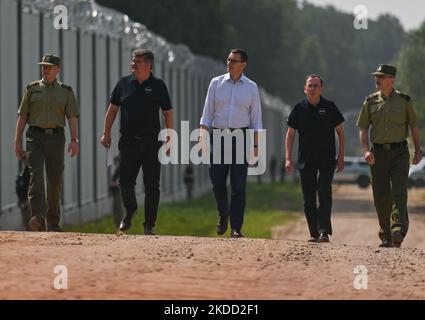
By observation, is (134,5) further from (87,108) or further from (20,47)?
(20,47)

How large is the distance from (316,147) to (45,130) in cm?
280

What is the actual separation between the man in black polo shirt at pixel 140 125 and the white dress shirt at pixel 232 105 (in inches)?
18.2

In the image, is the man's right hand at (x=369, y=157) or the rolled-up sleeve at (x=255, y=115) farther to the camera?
the man's right hand at (x=369, y=157)

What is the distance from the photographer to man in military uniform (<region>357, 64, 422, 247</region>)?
17.0 metres

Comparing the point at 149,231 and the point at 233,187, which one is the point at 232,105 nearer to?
the point at 233,187

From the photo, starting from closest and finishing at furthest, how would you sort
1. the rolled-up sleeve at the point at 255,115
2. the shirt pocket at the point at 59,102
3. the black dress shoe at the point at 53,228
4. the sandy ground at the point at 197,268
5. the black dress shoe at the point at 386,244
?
the sandy ground at the point at 197,268
the rolled-up sleeve at the point at 255,115
the shirt pocket at the point at 59,102
the black dress shoe at the point at 386,244
the black dress shoe at the point at 53,228

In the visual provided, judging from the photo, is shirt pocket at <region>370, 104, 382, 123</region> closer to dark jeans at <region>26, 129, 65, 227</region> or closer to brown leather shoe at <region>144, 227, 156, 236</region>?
brown leather shoe at <region>144, 227, 156, 236</region>

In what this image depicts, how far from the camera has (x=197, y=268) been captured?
13.8m

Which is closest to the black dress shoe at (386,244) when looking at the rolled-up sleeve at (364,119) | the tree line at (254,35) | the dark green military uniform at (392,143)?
the dark green military uniform at (392,143)

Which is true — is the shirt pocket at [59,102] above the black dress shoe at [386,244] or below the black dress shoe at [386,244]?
above

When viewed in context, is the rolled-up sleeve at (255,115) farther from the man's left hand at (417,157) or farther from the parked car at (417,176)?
the parked car at (417,176)

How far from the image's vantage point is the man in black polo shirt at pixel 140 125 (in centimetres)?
1652

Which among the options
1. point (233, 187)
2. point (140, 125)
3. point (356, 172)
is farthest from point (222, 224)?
point (356, 172)
